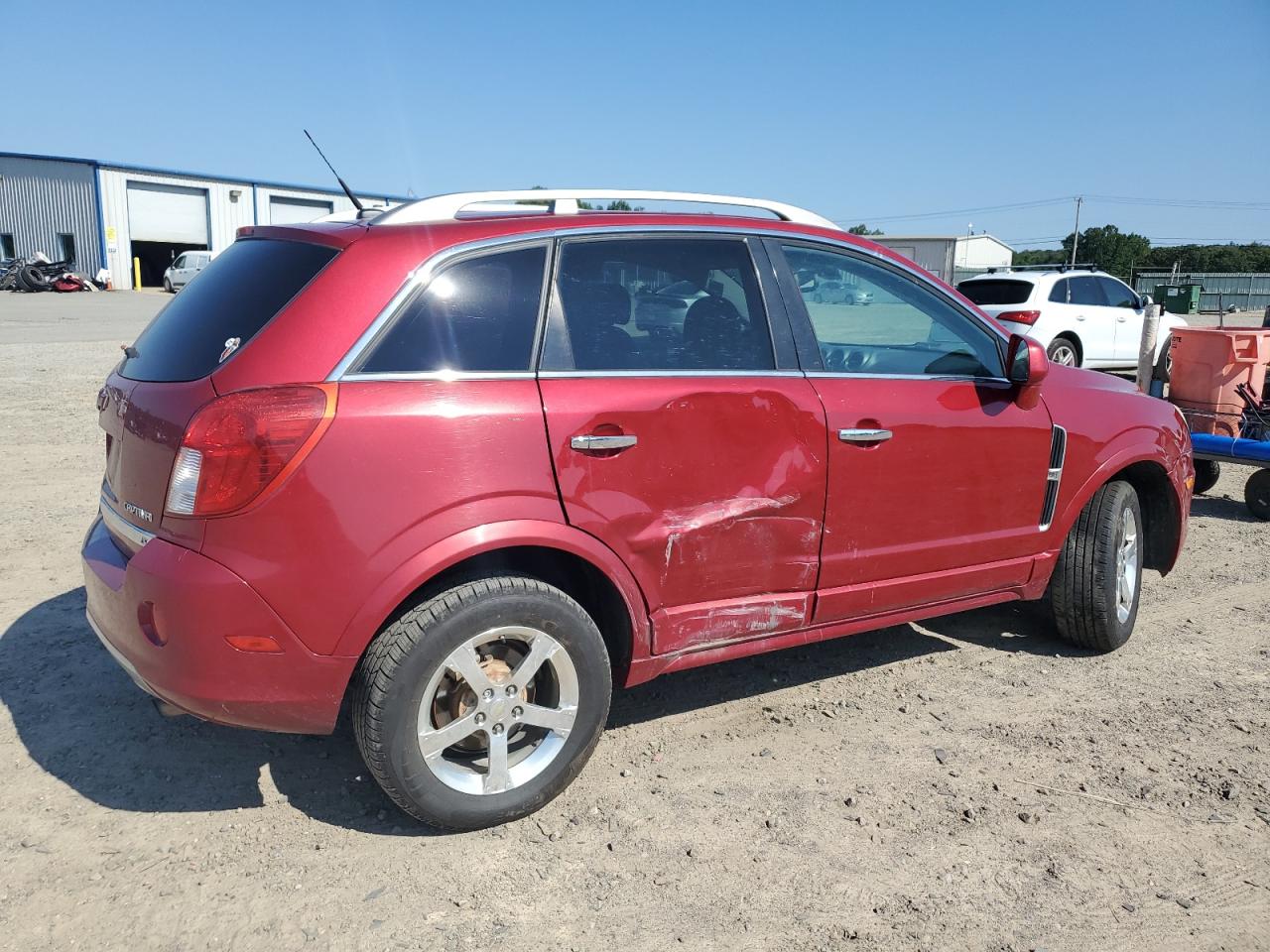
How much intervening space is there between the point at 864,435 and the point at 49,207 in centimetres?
4933

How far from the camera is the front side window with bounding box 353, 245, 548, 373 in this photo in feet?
9.16

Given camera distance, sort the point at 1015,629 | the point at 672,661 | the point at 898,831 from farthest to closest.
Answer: the point at 1015,629
the point at 672,661
the point at 898,831

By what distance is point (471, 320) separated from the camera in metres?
2.92

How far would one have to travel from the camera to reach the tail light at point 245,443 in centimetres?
256

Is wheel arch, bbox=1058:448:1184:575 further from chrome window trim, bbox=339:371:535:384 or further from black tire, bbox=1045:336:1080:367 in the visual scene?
black tire, bbox=1045:336:1080:367

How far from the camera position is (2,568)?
5.05 meters

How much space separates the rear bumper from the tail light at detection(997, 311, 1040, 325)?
41.9 feet

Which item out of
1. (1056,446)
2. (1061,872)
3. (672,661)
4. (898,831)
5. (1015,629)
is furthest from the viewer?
(1015,629)

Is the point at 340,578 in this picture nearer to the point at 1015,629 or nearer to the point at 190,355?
the point at 190,355

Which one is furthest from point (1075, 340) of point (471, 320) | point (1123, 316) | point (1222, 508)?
point (471, 320)

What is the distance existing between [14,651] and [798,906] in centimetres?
340

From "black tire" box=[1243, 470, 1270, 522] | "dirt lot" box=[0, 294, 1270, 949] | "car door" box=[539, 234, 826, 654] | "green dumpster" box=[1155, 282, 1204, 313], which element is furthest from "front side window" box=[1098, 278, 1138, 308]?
"green dumpster" box=[1155, 282, 1204, 313]

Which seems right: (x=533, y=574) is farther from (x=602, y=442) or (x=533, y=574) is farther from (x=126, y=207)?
(x=126, y=207)

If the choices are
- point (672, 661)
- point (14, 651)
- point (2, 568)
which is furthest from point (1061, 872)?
point (2, 568)
